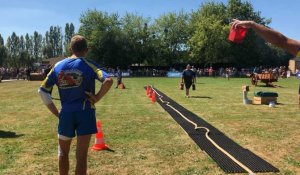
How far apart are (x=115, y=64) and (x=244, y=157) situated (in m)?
72.5

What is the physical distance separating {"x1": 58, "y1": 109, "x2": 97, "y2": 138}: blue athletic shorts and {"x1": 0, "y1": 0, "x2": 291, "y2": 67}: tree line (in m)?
70.8

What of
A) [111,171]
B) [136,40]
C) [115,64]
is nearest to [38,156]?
[111,171]

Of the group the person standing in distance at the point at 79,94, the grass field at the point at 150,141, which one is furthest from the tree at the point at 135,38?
the person standing in distance at the point at 79,94

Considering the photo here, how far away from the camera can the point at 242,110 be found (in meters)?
16.4

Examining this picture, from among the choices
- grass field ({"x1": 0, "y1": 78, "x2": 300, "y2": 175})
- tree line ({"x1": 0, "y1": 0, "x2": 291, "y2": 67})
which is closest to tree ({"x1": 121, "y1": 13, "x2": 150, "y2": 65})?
tree line ({"x1": 0, "y1": 0, "x2": 291, "y2": 67})

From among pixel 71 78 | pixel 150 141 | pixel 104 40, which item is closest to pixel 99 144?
pixel 150 141

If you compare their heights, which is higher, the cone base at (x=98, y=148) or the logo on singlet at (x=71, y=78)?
the logo on singlet at (x=71, y=78)

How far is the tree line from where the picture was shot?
77312 mm

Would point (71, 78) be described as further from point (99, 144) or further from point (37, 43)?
point (37, 43)

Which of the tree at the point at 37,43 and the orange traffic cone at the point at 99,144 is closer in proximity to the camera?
the orange traffic cone at the point at 99,144

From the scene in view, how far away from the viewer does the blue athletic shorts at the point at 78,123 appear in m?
5.45

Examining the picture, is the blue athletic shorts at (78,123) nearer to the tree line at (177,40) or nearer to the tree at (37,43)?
the tree line at (177,40)

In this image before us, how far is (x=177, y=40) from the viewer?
88625 millimetres

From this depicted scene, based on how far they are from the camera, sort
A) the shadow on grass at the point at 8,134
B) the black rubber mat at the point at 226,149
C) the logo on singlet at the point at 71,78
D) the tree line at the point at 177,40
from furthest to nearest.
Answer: the tree line at the point at 177,40 → the shadow on grass at the point at 8,134 → the black rubber mat at the point at 226,149 → the logo on singlet at the point at 71,78
